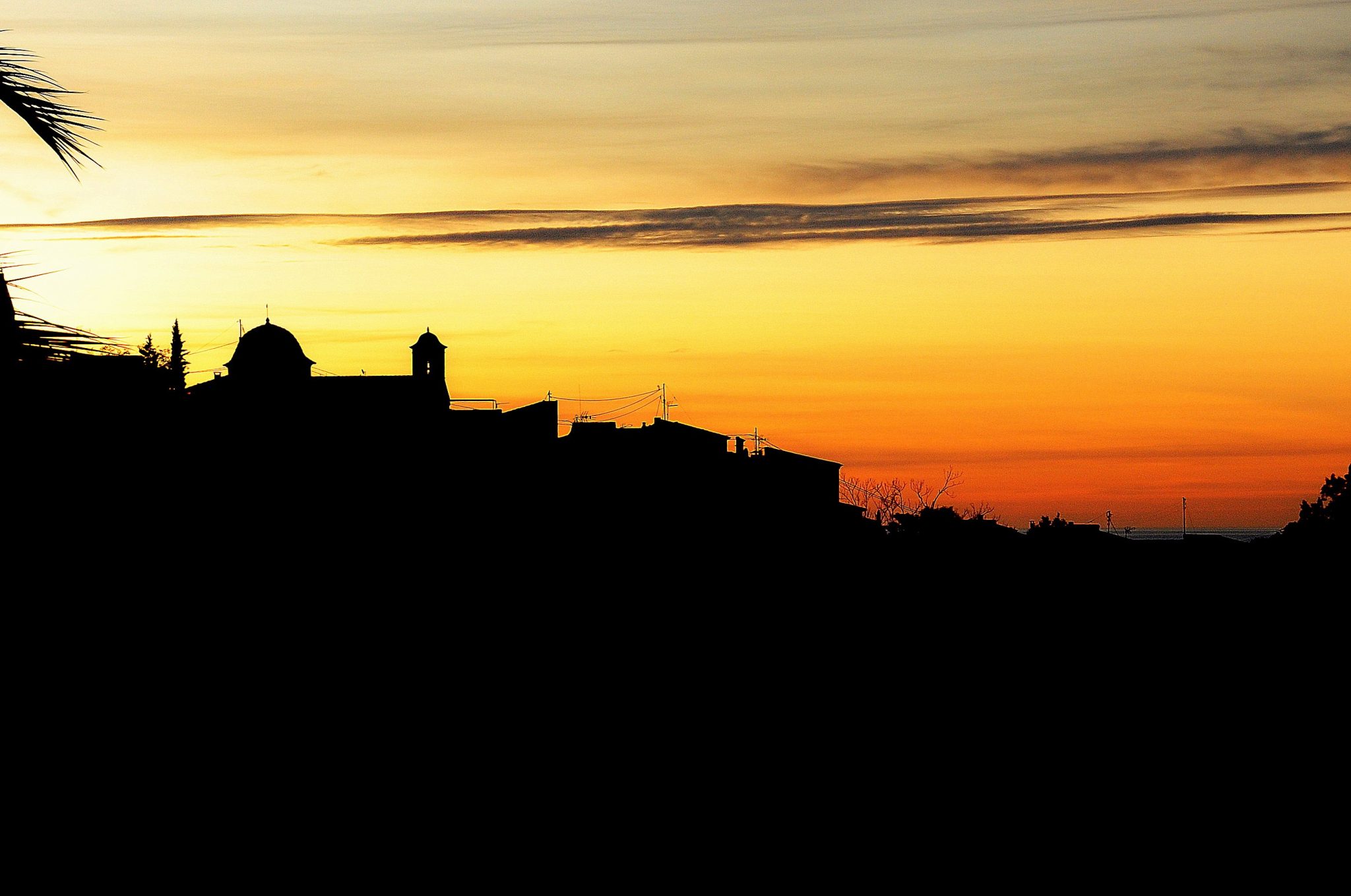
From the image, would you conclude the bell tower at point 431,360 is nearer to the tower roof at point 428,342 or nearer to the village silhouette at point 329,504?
the tower roof at point 428,342

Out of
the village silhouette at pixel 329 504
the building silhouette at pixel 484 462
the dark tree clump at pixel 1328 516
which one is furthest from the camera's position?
the dark tree clump at pixel 1328 516

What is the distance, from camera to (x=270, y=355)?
62625mm

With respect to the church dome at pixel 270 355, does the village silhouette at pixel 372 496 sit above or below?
below

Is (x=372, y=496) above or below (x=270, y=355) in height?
below

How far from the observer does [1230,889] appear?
9.66m

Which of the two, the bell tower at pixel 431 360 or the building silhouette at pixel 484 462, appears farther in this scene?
the bell tower at pixel 431 360

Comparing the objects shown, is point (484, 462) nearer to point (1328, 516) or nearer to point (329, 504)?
point (329, 504)

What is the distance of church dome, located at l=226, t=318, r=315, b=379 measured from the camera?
2405 inches

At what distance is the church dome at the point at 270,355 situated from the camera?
200 ft

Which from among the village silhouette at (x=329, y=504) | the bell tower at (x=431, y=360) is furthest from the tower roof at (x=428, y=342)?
the village silhouette at (x=329, y=504)

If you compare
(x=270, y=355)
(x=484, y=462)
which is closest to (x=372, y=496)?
(x=484, y=462)

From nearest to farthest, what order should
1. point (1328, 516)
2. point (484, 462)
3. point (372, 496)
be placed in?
1. point (372, 496)
2. point (484, 462)
3. point (1328, 516)

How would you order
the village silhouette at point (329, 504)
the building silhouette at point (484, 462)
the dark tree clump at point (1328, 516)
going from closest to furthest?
the village silhouette at point (329, 504)
the building silhouette at point (484, 462)
the dark tree clump at point (1328, 516)

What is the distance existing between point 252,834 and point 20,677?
137 centimetres
